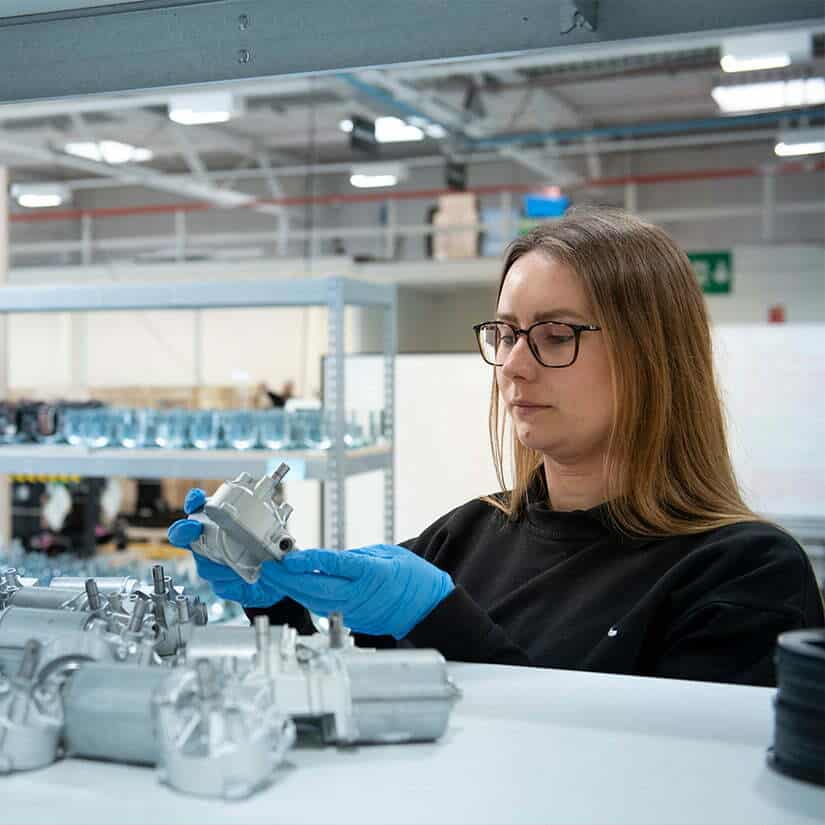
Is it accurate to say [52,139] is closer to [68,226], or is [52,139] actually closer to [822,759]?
[68,226]

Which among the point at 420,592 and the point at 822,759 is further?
the point at 420,592

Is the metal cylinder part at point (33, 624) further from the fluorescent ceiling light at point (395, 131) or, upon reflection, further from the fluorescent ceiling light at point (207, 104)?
the fluorescent ceiling light at point (395, 131)

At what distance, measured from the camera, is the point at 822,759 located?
77 cm

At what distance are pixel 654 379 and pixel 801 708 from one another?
0.83 m

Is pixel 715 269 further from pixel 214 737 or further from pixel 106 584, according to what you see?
pixel 214 737

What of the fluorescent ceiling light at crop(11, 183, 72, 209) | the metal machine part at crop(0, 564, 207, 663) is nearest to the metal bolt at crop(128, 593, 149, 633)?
the metal machine part at crop(0, 564, 207, 663)

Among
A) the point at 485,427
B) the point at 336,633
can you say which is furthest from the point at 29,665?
the point at 485,427

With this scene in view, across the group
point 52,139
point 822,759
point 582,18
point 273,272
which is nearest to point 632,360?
point 582,18

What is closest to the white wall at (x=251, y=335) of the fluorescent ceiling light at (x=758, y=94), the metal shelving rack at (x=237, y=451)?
the fluorescent ceiling light at (x=758, y=94)

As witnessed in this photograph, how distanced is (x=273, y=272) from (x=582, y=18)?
9.41m

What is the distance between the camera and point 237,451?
12.4ft

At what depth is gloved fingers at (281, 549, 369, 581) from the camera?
3.85 ft

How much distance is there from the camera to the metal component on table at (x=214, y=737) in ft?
2.40

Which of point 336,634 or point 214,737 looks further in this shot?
point 336,634
